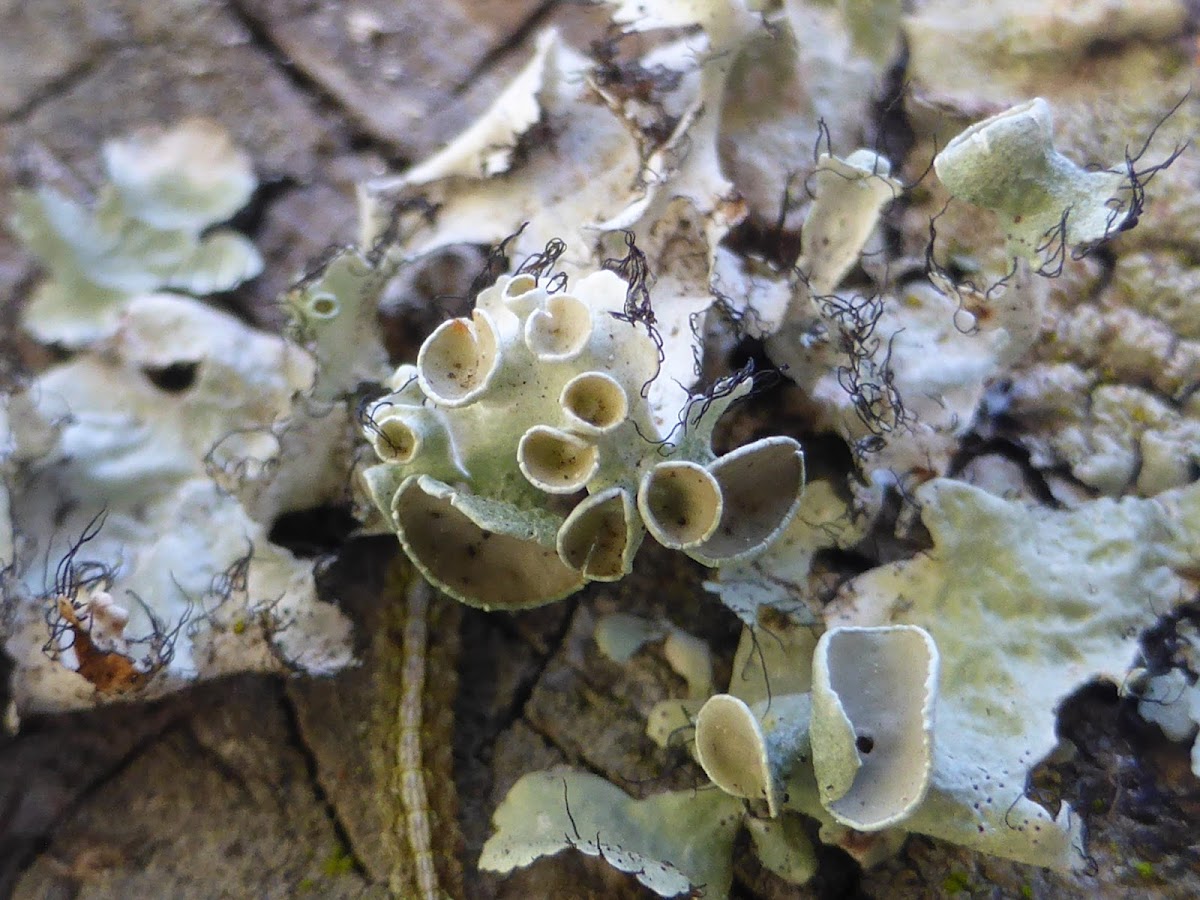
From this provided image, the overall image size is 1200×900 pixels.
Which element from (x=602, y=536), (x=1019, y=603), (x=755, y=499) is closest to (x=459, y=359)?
(x=602, y=536)

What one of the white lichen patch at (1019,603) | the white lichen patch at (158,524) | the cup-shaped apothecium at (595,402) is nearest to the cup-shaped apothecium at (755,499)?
the cup-shaped apothecium at (595,402)

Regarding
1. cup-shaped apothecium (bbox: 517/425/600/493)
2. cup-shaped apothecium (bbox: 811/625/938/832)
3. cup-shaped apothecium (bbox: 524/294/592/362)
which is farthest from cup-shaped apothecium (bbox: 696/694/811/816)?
cup-shaped apothecium (bbox: 524/294/592/362)

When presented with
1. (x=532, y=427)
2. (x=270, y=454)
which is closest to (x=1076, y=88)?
(x=532, y=427)

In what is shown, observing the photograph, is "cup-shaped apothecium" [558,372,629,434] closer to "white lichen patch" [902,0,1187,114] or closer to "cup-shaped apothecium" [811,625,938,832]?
"cup-shaped apothecium" [811,625,938,832]

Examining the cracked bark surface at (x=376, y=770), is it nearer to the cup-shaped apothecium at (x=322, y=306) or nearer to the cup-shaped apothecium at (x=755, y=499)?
the cup-shaped apothecium at (x=322, y=306)

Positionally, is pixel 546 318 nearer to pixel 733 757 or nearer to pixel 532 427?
pixel 532 427
